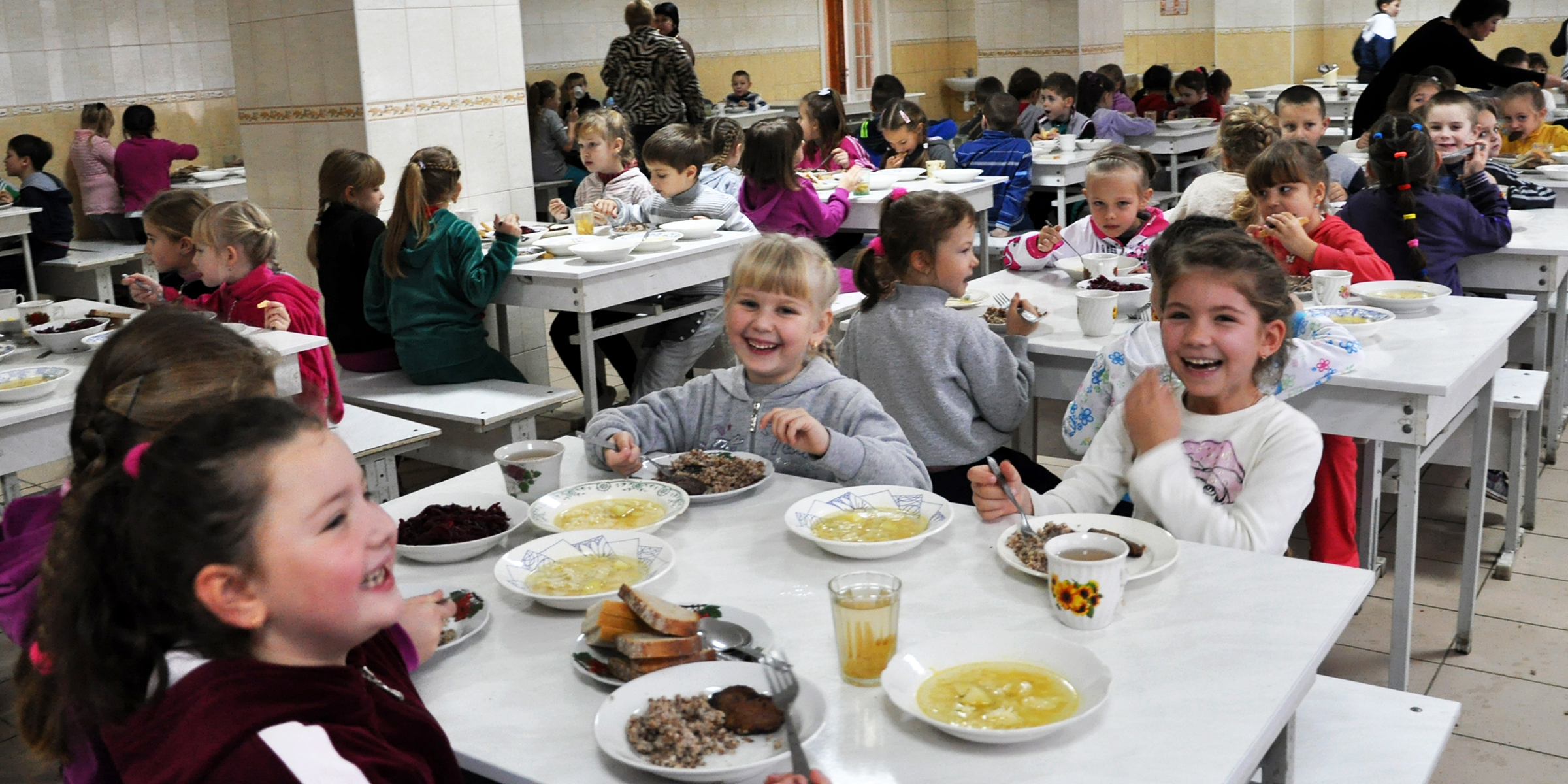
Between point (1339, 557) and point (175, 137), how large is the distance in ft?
28.4

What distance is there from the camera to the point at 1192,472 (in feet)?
6.66

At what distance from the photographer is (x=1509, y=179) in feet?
14.6

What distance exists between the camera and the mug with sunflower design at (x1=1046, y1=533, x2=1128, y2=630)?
4.69 ft

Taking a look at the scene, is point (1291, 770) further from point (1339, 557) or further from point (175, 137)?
point (175, 137)

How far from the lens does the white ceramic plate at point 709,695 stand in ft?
3.93

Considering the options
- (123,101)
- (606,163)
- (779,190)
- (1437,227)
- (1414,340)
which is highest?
(123,101)

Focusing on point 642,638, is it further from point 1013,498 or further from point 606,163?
point 606,163

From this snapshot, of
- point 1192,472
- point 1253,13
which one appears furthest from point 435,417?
point 1253,13

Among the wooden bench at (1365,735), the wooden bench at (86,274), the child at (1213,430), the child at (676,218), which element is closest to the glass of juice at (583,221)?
the child at (676,218)

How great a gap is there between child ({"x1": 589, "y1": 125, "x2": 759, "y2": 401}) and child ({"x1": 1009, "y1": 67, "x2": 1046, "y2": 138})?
3.19 meters

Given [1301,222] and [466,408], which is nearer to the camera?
[1301,222]

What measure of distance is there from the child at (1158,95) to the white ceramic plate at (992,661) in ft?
28.8

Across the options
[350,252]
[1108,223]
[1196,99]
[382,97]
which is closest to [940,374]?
[1108,223]

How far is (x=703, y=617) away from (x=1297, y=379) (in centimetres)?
138
